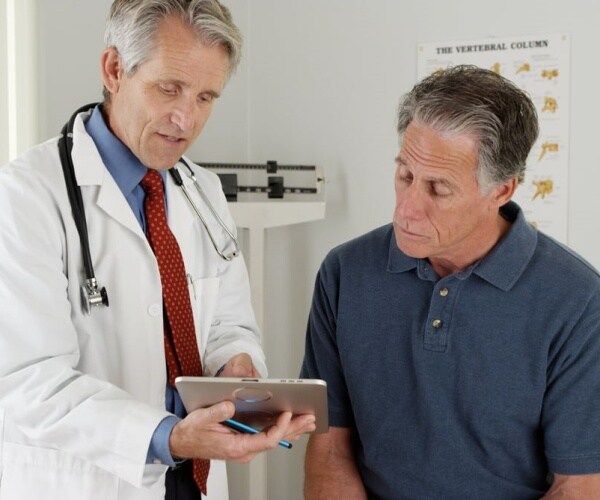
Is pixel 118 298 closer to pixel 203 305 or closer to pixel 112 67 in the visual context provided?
pixel 203 305

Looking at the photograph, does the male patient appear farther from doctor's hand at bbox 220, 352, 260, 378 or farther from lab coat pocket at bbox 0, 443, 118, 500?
lab coat pocket at bbox 0, 443, 118, 500

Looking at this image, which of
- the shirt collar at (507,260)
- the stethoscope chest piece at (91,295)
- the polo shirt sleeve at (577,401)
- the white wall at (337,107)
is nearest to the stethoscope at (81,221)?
the stethoscope chest piece at (91,295)

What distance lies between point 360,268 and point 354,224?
Answer: 1.48m

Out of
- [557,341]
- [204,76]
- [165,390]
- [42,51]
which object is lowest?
[165,390]

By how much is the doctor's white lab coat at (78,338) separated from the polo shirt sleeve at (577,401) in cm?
62

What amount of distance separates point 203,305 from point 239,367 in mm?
145

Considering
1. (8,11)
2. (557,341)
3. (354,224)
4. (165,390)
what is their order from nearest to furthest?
(557,341) < (165,390) < (8,11) < (354,224)

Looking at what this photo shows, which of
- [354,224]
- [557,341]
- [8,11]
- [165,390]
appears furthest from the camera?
[354,224]

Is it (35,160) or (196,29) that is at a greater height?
(196,29)

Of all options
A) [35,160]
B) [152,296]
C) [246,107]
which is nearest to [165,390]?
[152,296]

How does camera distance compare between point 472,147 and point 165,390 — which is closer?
point 472,147

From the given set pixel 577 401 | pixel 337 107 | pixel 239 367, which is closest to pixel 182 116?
pixel 239 367

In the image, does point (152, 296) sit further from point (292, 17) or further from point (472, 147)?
point (292, 17)

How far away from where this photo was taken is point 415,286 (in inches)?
60.4
